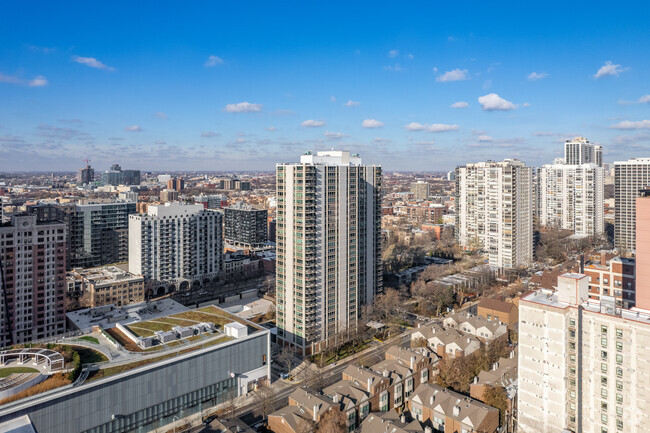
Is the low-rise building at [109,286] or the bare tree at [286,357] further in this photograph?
the low-rise building at [109,286]

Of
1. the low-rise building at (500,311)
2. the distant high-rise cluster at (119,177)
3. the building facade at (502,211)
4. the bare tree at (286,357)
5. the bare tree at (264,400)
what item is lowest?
the bare tree at (264,400)

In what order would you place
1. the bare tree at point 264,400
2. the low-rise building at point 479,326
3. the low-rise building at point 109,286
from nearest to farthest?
the bare tree at point 264,400
the low-rise building at point 479,326
the low-rise building at point 109,286

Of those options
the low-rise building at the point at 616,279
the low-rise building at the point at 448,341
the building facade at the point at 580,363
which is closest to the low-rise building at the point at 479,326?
the low-rise building at the point at 448,341

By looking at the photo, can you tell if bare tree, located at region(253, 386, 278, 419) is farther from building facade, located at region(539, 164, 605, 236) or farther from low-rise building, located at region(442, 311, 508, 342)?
building facade, located at region(539, 164, 605, 236)

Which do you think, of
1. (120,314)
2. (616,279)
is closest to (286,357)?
(120,314)

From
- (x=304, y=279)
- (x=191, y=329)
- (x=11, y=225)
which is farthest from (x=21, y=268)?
(x=304, y=279)

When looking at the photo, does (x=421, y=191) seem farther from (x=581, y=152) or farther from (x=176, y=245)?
(x=176, y=245)

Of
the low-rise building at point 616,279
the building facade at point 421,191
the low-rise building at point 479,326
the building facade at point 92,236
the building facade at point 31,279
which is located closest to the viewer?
the low-rise building at point 479,326

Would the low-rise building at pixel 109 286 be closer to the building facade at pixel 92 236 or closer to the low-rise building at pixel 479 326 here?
the building facade at pixel 92 236
